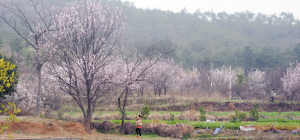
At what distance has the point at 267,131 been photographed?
15.1 metres

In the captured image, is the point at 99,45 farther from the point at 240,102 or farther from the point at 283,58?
the point at 283,58

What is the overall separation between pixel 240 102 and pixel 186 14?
333ft

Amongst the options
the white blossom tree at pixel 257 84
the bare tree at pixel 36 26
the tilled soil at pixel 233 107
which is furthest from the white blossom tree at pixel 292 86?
the bare tree at pixel 36 26

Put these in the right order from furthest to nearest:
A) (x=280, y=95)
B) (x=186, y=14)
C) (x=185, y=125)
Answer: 1. (x=186, y=14)
2. (x=280, y=95)
3. (x=185, y=125)

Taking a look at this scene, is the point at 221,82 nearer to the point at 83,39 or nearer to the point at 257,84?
the point at 257,84

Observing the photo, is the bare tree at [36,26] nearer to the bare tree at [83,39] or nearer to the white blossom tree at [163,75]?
the bare tree at [83,39]

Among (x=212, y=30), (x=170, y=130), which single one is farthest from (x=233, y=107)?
(x=212, y=30)

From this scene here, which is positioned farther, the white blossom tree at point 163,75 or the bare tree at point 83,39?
the white blossom tree at point 163,75

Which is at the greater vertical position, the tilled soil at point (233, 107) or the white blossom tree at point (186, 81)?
the white blossom tree at point (186, 81)

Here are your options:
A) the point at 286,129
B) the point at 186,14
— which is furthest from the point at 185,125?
the point at 186,14

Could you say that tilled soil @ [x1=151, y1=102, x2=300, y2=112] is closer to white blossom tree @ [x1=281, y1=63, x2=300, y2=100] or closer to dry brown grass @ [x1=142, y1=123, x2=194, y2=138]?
white blossom tree @ [x1=281, y1=63, x2=300, y2=100]

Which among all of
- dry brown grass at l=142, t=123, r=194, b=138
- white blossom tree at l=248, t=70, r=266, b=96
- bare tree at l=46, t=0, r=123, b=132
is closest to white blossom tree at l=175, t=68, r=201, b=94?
white blossom tree at l=248, t=70, r=266, b=96

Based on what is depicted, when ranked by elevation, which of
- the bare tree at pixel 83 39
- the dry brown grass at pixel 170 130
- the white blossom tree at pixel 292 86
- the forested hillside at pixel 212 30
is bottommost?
the dry brown grass at pixel 170 130

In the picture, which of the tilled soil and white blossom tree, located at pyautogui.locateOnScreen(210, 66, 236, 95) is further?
white blossom tree, located at pyautogui.locateOnScreen(210, 66, 236, 95)
